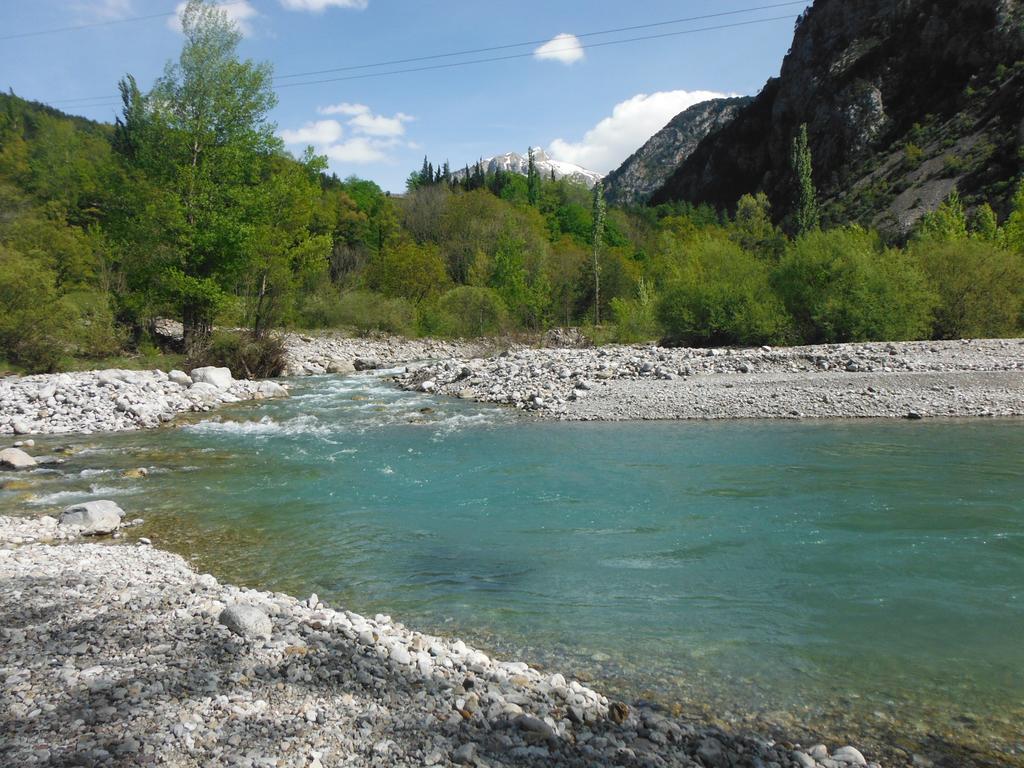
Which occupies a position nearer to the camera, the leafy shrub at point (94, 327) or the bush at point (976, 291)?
the leafy shrub at point (94, 327)

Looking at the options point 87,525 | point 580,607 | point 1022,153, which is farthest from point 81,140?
point 1022,153

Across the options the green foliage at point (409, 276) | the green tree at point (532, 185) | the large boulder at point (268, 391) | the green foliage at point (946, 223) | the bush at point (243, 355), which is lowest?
the large boulder at point (268, 391)

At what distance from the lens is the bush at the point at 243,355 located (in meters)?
23.9

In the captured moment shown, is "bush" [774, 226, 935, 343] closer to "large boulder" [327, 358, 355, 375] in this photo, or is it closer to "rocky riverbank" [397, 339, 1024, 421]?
"rocky riverbank" [397, 339, 1024, 421]

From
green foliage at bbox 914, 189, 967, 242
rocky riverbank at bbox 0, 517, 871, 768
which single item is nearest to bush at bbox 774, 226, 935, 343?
green foliage at bbox 914, 189, 967, 242

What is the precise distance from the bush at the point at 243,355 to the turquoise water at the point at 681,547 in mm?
10008

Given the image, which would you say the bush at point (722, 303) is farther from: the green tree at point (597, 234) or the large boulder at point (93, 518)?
the large boulder at point (93, 518)

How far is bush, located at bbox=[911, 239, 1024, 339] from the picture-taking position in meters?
23.3

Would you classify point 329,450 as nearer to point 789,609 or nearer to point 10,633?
point 10,633

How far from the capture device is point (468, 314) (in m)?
44.1

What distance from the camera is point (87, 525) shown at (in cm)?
802

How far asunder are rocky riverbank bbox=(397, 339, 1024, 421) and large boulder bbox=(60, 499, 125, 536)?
10.2 metres

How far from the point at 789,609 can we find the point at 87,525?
802 centimetres

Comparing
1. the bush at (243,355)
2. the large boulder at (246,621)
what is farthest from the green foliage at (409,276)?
the large boulder at (246,621)
